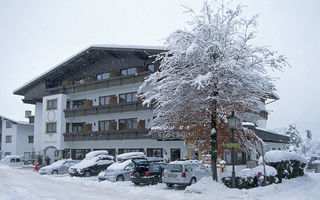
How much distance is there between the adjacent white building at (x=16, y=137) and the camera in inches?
2200

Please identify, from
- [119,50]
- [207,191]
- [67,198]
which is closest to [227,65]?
[207,191]

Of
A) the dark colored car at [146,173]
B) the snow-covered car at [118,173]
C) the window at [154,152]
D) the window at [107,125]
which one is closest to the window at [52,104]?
the window at [107,125]

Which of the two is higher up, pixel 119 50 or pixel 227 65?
pixel 119 50

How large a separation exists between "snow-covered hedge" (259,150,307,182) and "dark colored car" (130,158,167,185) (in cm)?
659

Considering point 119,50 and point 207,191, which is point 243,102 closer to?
point 207,191

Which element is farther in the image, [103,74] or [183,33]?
[103,74]

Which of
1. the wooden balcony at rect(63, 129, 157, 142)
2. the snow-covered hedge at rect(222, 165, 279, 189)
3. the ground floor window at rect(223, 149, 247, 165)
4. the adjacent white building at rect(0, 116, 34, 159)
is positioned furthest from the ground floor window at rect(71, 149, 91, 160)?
the snow-covered hedge at rect(222, 165, 279, 189)

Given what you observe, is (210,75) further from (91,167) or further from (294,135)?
(294,135)

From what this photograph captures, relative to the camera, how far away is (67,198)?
15.0m

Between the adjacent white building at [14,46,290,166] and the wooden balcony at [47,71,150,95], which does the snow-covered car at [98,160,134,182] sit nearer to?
the adjacent white building at [14,46,290,166]

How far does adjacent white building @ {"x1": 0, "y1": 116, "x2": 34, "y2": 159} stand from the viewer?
5589cm

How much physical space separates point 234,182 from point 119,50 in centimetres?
2211

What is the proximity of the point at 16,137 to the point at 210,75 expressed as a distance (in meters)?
47.7

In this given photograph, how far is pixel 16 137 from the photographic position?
5591 centimetres
